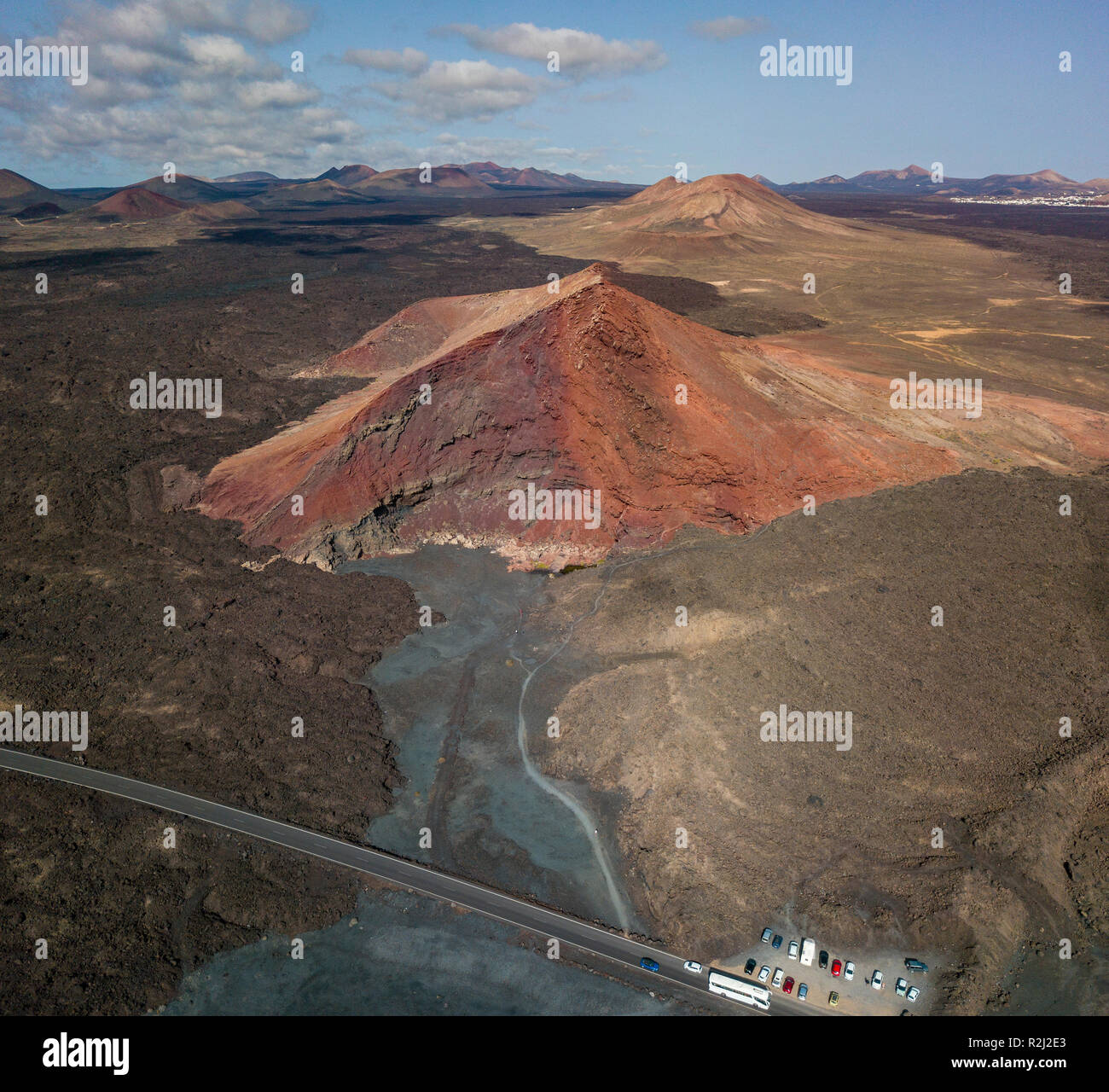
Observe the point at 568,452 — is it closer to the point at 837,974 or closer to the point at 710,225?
the point at 837,974

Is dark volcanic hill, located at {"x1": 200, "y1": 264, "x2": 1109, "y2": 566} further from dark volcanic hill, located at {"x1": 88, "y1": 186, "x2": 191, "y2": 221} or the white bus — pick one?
dark volcanic hill, located at {"x1": 88, "y1": 186, "x2": 191, "y2": 221}

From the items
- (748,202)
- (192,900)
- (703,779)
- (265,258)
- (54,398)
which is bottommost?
(192,900)

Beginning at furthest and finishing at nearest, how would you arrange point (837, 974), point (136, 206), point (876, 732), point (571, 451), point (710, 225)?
point (136, 206)
point (710, 225)
point (571, 451)
point (876, 732)
point (837, 974)

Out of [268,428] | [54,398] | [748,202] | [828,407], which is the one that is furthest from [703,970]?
[748,202]

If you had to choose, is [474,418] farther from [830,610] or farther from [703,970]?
[703,970]

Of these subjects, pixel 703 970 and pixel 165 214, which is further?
pixel 165 214

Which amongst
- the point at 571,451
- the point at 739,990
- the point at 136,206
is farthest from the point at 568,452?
the point at 136,206

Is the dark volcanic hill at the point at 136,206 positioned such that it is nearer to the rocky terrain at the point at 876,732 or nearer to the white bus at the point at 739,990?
the rocky terrain at the point at 876,732

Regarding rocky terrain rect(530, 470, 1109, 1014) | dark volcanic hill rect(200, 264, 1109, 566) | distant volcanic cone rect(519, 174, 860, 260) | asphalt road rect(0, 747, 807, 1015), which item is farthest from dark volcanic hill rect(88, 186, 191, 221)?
rocky terrain rect(530, 470, 1109, 1014)
